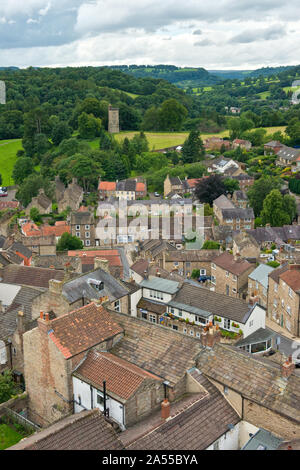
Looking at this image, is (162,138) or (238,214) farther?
(162,138)

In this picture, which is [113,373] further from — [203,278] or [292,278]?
[203,278]

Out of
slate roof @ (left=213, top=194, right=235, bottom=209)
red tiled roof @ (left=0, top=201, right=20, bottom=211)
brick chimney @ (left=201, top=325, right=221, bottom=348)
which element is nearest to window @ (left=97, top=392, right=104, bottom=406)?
brick chimney @ (left=201, top=325, right=221, bottom=348)

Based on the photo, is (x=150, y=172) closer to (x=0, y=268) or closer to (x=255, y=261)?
(x=255, y=261)

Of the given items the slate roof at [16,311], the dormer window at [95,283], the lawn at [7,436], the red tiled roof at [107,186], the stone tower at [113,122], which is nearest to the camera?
the lawn at [7,436]

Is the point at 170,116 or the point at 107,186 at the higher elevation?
the point at 170,116

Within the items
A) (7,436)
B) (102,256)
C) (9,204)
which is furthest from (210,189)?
(7,436)

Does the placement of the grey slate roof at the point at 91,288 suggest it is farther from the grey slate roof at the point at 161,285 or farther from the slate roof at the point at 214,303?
the slate roof at the point at 214,303

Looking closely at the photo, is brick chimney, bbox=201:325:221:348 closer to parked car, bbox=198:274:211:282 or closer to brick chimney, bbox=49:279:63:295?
brick chimney, bbox=49:279:63:295

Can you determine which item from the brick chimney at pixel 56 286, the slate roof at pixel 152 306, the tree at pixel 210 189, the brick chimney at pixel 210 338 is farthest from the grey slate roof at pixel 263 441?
the tree at pixel 210 189
